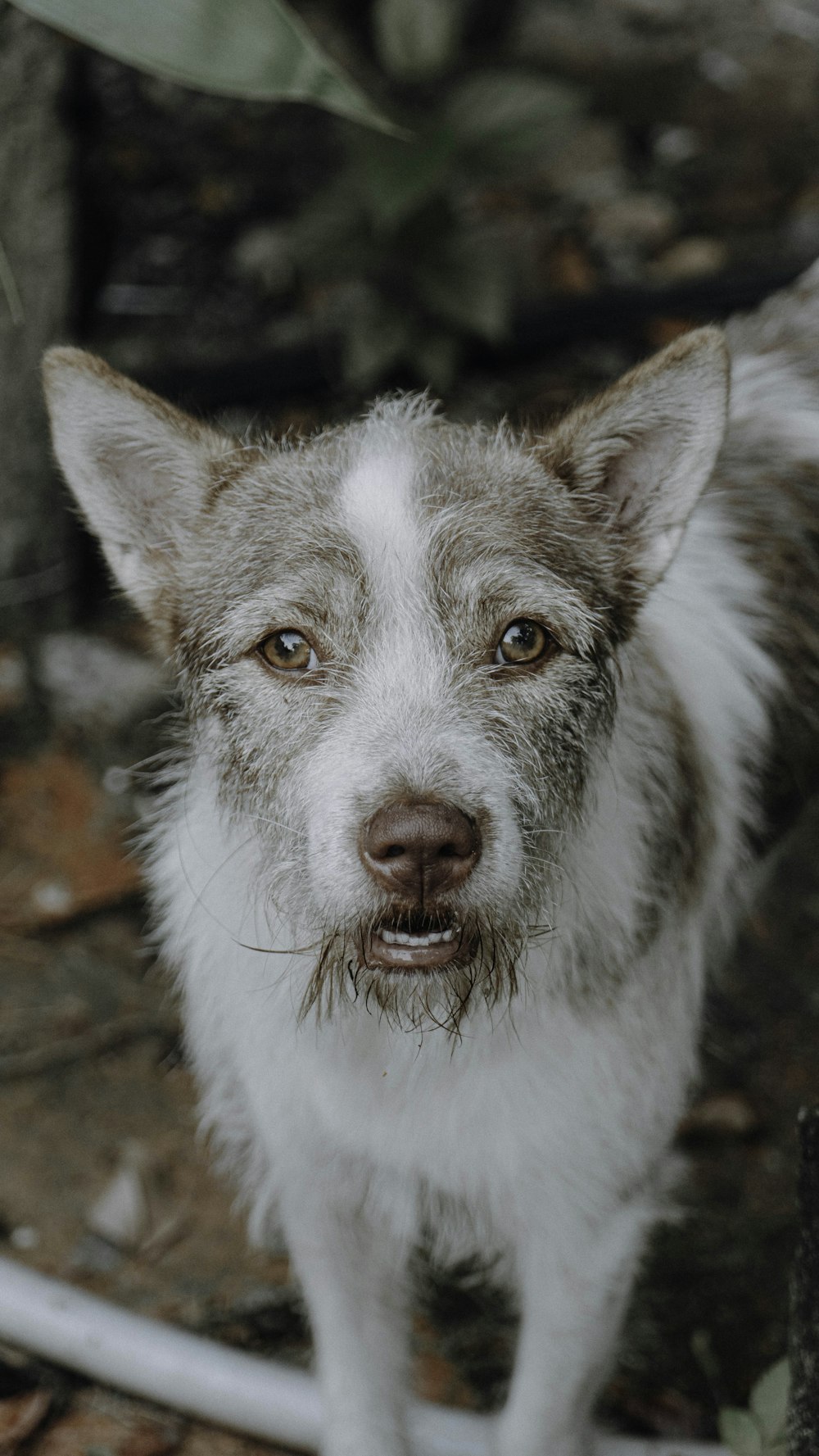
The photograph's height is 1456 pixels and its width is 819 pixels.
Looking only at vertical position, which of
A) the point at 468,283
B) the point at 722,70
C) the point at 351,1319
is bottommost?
the point at 351,1319

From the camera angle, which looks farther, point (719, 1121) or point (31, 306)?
point (31, 306)

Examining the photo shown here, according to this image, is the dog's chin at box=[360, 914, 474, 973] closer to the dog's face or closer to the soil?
the dog's face

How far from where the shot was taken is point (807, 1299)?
243 centimetres

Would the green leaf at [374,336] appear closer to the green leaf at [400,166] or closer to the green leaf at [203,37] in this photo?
the green leaf at [400,166]

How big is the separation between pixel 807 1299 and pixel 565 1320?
0.55 m

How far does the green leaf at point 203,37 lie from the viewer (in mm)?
1474

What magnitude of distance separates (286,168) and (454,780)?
5.46m

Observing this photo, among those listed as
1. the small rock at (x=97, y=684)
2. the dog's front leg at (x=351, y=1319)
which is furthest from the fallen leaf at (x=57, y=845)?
the dog's front leg at (x=351, y=1319)

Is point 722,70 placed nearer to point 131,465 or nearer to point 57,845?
point 57,845

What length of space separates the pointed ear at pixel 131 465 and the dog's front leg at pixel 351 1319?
1.38 meters

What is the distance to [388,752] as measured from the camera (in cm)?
201

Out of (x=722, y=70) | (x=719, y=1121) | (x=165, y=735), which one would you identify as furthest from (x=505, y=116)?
(x=719, y=1121)

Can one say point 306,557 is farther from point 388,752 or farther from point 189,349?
point 189,349

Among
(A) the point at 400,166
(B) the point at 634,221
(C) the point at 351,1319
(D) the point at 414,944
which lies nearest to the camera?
(D) the point at 414,944
